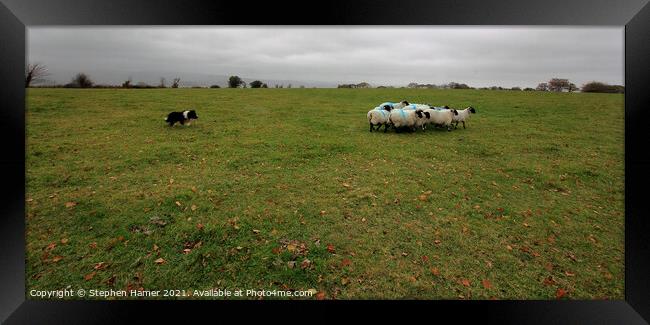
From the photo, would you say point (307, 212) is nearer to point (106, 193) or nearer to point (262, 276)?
point (262, 276)

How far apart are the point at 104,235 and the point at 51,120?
11.6m

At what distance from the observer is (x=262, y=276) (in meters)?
3.66

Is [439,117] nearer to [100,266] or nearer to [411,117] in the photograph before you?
[411,117]

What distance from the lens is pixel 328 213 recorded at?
5.10 m

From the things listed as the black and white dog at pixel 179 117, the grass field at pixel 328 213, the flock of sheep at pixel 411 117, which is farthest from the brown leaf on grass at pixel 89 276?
the flock of sheep at pixel 411 117

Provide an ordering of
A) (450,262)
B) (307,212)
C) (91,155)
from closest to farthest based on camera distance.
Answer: (450,262)
(307,212)
(91,155)

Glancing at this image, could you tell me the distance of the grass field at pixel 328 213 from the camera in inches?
144

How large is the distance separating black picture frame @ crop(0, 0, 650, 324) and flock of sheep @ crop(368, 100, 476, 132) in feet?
26.9

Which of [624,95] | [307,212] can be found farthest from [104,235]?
[624,95]

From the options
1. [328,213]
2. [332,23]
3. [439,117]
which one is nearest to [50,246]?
[328,213]

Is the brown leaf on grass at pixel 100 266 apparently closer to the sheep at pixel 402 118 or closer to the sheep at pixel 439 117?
the sheep at pixel 402 118

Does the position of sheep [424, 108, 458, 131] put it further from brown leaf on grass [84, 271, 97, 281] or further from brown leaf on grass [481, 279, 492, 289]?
brown leaf on grass [84, 271, 97, 281]

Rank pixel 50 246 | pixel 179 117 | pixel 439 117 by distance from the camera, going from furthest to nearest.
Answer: pixel 439 117 < pixel 179 117 < pixel 50 246

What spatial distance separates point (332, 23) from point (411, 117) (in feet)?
29.3
